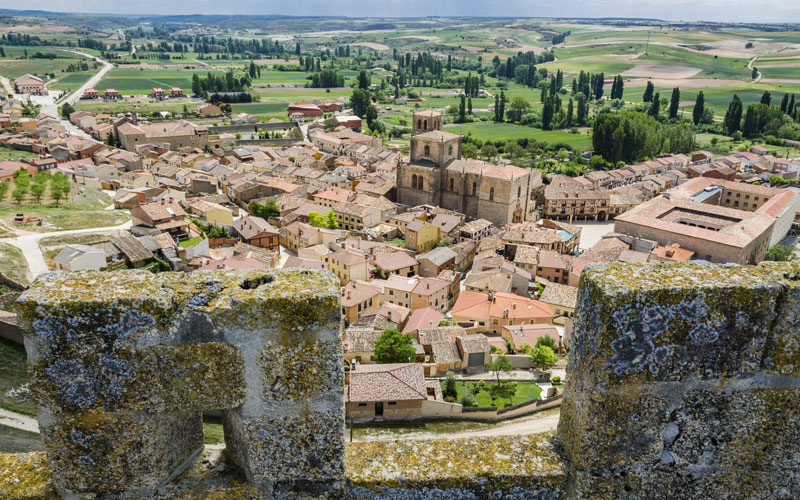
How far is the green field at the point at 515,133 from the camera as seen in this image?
84.2 m

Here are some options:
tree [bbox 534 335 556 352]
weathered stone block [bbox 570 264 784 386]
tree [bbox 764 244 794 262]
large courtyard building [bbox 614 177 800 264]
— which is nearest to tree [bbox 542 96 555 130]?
large courtyard building [bbox 614 177 800 264]

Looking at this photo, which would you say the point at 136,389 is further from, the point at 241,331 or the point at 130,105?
the point at 130,105

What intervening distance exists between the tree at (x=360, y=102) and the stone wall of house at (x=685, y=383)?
96.2 metres

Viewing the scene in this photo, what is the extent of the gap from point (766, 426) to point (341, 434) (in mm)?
3430

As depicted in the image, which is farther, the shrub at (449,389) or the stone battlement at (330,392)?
the shrub at (449,389)

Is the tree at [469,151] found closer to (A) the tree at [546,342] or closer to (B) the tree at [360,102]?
Result: (B) the tree at [360,102]

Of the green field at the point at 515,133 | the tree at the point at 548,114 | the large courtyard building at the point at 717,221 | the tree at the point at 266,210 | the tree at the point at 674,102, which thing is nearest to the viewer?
the large courtyard building at the point at 717,221

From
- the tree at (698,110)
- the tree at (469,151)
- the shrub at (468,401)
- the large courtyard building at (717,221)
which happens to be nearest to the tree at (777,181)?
Answer: the large courtyard building at (717,221)

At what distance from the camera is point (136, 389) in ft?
13.4

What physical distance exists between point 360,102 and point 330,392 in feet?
323

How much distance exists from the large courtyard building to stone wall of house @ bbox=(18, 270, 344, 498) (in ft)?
134

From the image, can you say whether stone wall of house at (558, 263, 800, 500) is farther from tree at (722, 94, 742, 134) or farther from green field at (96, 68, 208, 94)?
green field at (96, 68, 208, 94)

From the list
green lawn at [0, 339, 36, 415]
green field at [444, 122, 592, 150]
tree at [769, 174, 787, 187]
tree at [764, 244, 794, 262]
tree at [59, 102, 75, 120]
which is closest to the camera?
green lawn at [0, 339, 36, 415]

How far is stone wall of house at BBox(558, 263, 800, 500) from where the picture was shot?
160 inches
